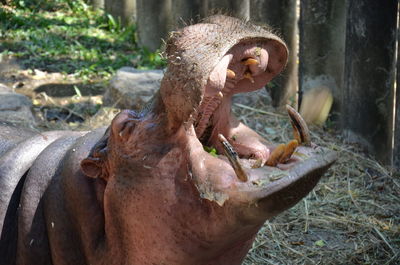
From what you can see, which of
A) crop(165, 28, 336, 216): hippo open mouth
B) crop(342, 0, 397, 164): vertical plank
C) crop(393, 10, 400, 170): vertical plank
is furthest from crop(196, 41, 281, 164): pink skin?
crop(342, 0, 397, 164): vertical plank

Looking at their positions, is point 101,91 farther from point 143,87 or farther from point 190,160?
point 190,160

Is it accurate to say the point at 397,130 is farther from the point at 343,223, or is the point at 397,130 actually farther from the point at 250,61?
the point at 250,61

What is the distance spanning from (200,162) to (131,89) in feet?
11.7

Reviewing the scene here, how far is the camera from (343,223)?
11.6 ft

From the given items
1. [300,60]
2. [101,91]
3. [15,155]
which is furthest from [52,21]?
[15,155]

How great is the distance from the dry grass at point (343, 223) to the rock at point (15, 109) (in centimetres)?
183

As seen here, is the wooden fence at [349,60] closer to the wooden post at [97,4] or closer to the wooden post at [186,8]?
the wooden post at [186,8]

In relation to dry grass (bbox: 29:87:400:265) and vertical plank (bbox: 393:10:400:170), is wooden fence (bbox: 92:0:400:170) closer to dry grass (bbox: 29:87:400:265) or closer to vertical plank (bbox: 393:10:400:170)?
vertical plank (bbox: 393:10:400:170)

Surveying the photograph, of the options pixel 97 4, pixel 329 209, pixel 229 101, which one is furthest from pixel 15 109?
pixel 97 4

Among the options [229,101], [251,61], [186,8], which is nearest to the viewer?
[251,61]

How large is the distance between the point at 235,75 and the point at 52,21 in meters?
6.73

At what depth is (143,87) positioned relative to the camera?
516 centimetres

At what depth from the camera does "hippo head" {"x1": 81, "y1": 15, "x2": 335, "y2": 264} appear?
1527mm

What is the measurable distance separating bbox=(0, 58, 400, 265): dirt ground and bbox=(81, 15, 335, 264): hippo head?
4.69ft
